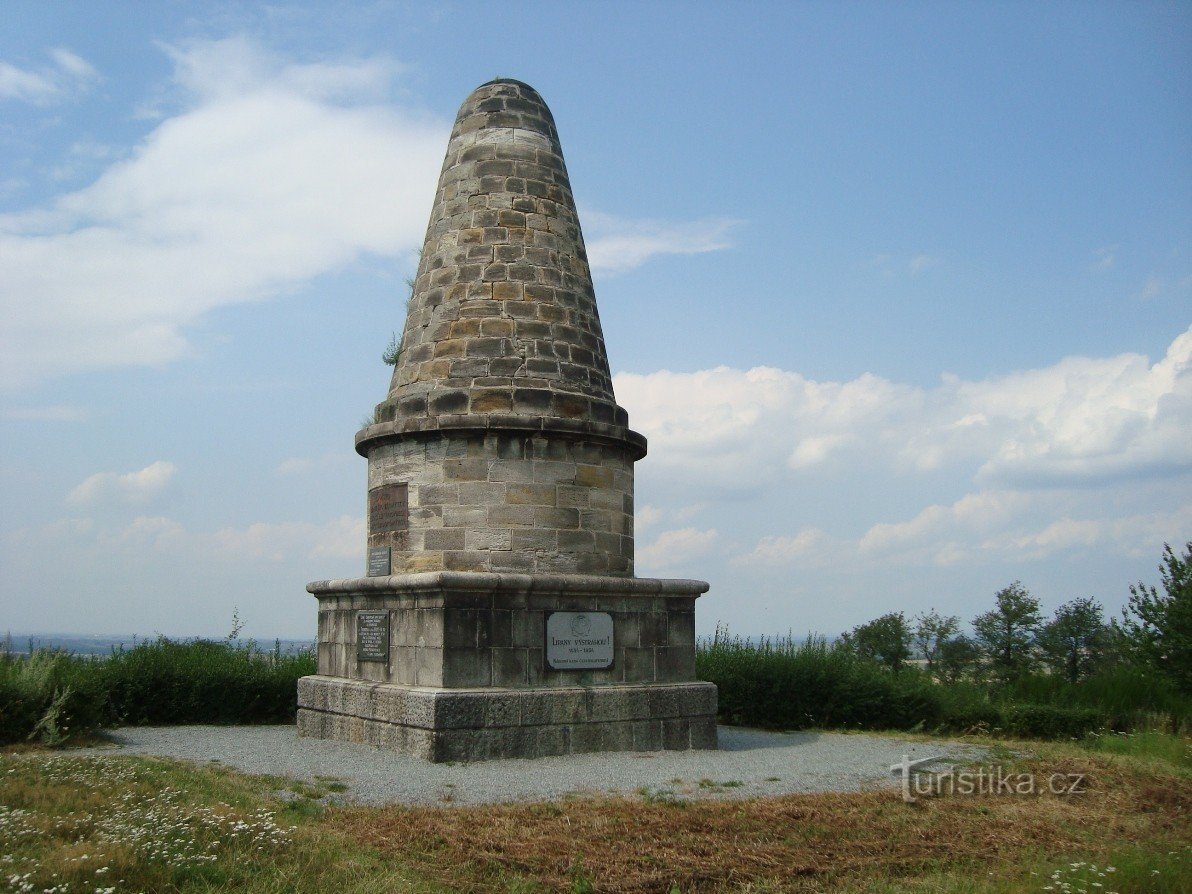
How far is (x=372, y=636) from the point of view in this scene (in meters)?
10.5

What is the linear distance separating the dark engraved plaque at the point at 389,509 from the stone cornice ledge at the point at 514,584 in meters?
0.61

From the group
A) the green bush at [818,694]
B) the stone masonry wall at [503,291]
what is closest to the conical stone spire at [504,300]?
the stone masonry wall at [503,291]

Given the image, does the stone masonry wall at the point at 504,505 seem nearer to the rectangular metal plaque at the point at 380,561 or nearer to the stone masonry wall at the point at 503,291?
the rectangular metal plaque at the point at 380,561

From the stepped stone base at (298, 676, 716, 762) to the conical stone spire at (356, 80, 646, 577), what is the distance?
1.28 m

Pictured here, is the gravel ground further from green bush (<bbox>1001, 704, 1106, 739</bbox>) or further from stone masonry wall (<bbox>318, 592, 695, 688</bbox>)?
green bush (<bbox>1001, 704, 1106, 739</bbox>)

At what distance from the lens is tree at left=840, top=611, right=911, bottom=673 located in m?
20.1

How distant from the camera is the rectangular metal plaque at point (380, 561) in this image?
35.3ft

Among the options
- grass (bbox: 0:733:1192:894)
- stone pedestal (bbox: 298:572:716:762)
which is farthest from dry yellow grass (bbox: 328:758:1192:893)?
stone pedestal (bbox: 298:572:716:762)

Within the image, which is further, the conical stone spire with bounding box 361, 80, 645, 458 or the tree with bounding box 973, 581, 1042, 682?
the tree with bounding box 973, 581, 1042, 682

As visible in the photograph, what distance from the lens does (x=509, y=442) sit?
34.3 feet

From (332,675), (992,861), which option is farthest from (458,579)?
(992,861)

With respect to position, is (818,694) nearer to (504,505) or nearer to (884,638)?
(504,505)

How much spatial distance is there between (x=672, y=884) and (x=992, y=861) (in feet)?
6.02

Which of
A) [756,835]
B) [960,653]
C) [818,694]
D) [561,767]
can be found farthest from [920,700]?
[960,653]
